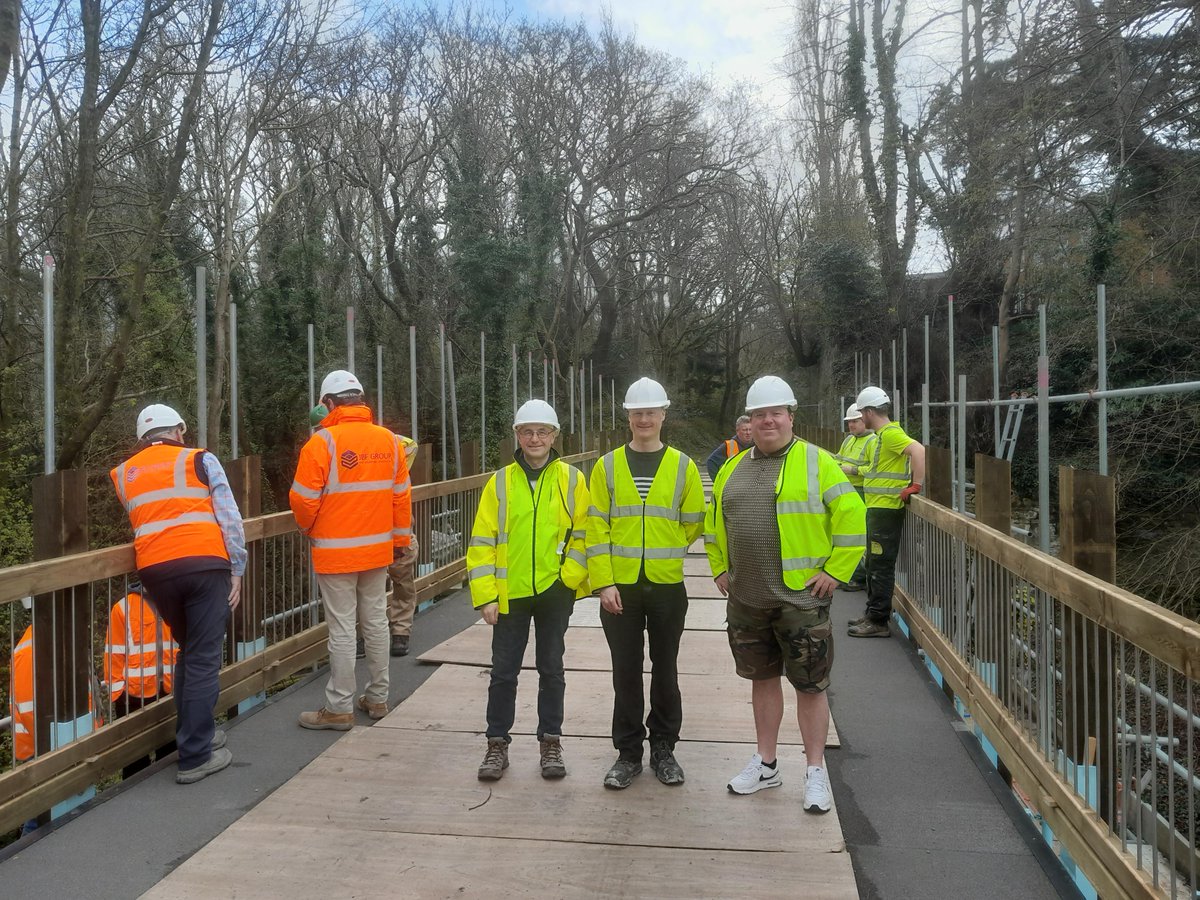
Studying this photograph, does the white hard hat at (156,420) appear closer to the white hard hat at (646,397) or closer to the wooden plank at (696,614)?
the white hard hat at (646,397)

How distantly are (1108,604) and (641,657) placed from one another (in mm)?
2010

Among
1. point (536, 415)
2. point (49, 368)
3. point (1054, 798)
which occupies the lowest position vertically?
point (1054, 798)

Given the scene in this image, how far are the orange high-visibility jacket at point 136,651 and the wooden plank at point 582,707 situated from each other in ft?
3.82

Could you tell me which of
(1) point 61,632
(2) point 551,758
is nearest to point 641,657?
(2) point 551,758

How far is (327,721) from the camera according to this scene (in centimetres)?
522

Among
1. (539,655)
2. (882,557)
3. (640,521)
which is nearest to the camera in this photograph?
(640,521)

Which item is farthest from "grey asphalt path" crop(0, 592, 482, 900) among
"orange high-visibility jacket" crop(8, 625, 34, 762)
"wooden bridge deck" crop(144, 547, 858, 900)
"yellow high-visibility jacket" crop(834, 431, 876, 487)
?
"yellow high-visibility jacket" crop(834, 431, 876, 487)

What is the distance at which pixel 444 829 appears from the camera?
3.90 metres

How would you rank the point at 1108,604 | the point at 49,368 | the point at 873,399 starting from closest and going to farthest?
the point at 1108,604 < the point at 49,368 < the point at 873,399

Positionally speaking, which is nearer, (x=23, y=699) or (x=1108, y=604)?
(x=1108, y=604)

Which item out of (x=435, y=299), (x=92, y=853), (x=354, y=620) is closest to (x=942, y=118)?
(x=435, y=299)

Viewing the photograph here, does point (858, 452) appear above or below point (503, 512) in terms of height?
above

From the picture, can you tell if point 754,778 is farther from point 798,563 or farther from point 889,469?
point 889,469

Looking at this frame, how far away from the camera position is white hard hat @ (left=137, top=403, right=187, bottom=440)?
464 cm
